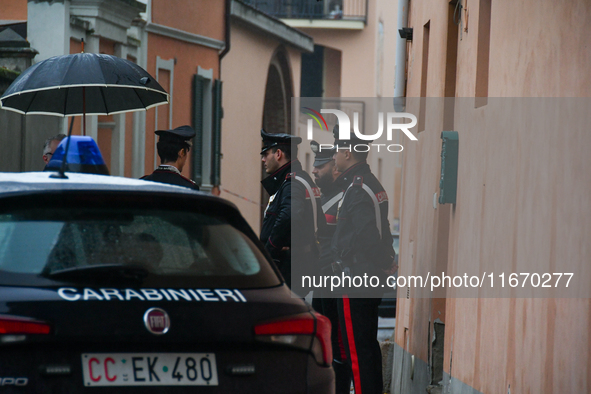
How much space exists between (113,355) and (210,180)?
15.4m

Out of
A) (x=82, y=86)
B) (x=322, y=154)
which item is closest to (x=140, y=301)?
(x=82, y=86)

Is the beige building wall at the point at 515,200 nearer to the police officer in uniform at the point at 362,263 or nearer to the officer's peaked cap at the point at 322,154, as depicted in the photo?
the police officer in uniform at the point at 362,263

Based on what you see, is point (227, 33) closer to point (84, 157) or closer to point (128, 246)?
point (84, 157)

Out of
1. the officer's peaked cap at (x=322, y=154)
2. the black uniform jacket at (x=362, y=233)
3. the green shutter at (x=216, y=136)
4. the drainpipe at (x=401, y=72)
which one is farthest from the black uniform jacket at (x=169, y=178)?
the green shutter at (x=216, y=136)

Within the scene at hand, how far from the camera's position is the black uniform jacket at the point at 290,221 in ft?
22.9

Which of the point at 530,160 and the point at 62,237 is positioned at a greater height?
the point at 530,160

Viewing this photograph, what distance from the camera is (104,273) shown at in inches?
134

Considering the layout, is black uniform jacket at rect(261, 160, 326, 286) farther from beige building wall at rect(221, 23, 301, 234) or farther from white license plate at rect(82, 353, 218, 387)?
beige building wall at rect(221, 23, 301, 234)

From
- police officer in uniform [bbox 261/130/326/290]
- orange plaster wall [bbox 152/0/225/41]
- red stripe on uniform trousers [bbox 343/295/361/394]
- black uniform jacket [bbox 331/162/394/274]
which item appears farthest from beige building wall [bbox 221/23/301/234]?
red stripe on uniform trousers [bbox 343/295/361/394]

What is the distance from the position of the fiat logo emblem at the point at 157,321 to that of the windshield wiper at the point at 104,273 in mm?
154

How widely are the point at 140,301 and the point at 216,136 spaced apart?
15529mm

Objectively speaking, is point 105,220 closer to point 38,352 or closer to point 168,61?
point 38,352

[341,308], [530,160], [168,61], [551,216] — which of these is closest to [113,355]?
[551,216]

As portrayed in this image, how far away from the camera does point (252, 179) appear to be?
2219cm
